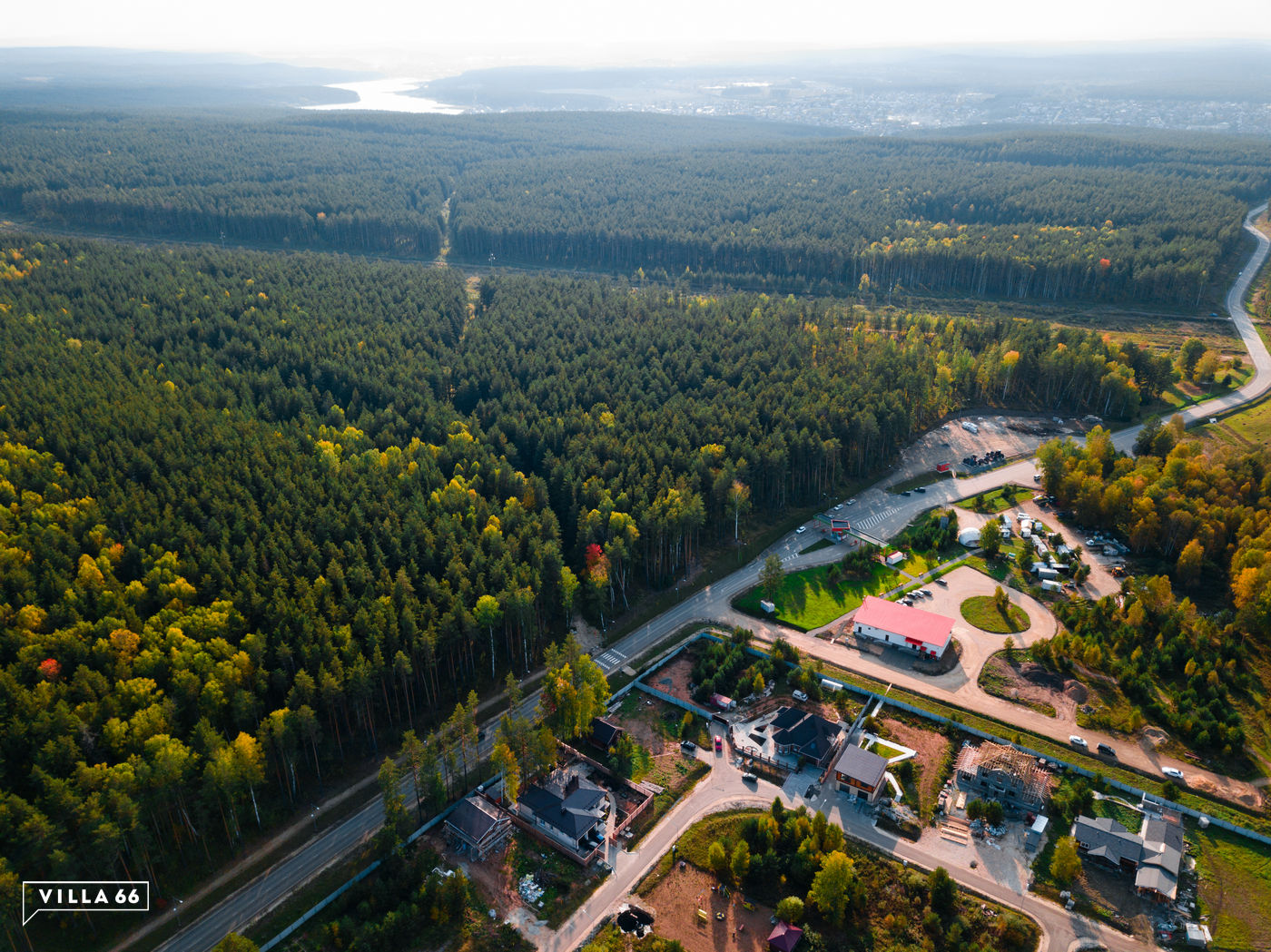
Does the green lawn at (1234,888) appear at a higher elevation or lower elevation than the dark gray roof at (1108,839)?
lower

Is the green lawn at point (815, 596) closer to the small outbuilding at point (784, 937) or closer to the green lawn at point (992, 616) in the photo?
the green lawn at point (992, 616)

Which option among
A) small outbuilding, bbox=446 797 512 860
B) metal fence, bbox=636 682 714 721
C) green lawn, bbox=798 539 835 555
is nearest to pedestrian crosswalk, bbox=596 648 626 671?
metal fence, bbox=636 682 714 721

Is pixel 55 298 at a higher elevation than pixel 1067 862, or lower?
higher

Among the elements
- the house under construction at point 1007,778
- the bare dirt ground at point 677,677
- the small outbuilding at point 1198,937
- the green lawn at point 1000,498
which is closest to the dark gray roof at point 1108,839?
the house under construction at point 1007,778

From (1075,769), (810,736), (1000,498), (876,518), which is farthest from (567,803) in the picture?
(1000,498)

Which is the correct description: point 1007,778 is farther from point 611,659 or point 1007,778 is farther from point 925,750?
point 611,659

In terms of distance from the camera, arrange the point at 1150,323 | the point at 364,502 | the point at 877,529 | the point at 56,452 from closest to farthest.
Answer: the point at 364,502 → the point at 56,452 → the point at 877,529 → the point at 1150,323

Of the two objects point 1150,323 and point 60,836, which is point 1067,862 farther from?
point 1150,323

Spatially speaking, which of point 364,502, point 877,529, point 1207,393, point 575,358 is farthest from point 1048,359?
point 364,502
